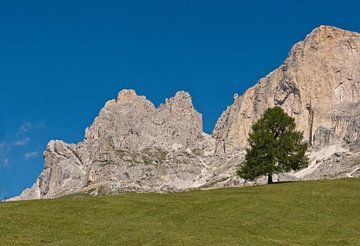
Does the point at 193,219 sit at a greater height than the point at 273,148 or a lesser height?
lesser

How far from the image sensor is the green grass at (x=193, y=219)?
134 feet

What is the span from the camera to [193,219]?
47.7m

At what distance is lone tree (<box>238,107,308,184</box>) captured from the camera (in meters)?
82.8

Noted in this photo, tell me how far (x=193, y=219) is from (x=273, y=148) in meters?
37.2

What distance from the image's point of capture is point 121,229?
43.8 meters

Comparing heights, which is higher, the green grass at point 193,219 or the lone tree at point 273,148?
the lone tree at point 273,148

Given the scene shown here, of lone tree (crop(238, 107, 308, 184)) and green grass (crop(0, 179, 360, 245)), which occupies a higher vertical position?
lone tree (crop(238, 107, 308, 184))

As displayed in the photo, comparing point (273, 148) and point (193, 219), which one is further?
point (273, 148)

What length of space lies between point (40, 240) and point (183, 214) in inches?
537

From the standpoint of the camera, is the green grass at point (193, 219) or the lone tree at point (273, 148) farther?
the lone tree at point (273, 148)

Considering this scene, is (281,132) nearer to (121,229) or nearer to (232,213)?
(232,213)

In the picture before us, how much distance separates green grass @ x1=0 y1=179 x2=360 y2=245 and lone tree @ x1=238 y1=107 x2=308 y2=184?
70.4 ft

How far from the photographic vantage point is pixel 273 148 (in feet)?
271

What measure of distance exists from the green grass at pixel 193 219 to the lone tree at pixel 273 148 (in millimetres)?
21455
